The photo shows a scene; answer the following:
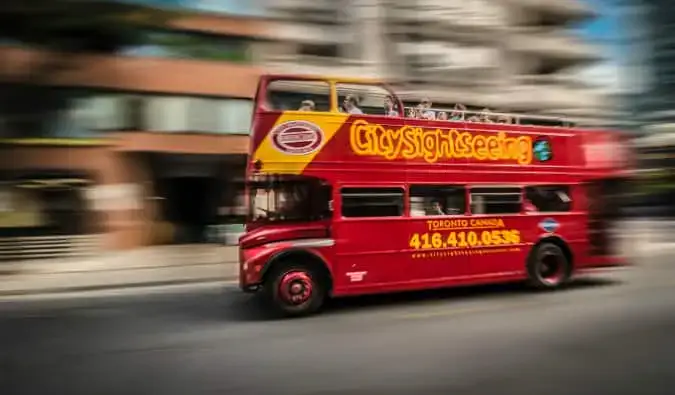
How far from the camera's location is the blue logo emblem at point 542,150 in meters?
11.3

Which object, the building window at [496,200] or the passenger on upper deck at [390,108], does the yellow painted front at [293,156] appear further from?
the building window at [496,200]

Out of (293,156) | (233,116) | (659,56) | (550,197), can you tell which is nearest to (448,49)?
(233,116)

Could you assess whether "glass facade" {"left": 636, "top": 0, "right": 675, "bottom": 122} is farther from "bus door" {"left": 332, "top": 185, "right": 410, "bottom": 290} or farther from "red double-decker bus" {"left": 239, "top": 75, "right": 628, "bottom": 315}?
"bus door" {"left": 332, "top": 185, "right": 410, "bottom": 290}

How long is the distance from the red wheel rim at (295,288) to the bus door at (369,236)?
0.40m

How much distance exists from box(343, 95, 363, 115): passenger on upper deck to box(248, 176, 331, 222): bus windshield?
115 centimetres

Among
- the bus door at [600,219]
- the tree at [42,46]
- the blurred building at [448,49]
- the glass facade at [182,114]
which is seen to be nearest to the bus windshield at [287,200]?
the bus door at [600,219]

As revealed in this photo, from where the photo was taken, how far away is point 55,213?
741 inches

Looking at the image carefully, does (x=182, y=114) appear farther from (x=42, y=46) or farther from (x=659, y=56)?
(x=659, y=56)

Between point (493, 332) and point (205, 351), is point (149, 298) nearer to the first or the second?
point (205, 351)

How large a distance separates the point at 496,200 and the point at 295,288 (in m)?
3.56

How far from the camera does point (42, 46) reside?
3.98 metres

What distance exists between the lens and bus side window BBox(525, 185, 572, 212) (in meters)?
11.2

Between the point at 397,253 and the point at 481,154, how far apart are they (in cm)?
213

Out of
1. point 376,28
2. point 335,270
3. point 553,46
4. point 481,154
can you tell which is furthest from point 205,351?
point 553,46
